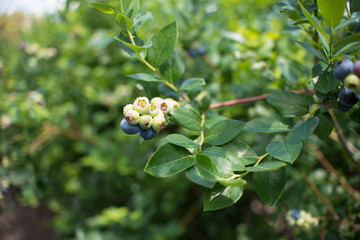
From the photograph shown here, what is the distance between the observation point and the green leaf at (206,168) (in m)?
0.57

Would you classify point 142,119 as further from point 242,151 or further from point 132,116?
point 242,151

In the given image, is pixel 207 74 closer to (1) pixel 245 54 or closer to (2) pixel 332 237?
(1) pixel 245 54

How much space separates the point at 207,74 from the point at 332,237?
3.67ft

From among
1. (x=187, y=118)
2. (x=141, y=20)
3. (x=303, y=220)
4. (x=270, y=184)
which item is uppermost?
(x=141, y=20)

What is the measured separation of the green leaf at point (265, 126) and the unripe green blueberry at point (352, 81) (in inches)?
9.5

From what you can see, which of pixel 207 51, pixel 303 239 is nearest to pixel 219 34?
pixel 207 51

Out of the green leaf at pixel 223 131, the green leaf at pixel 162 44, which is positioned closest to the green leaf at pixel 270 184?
the green leaf at pixel 223 131

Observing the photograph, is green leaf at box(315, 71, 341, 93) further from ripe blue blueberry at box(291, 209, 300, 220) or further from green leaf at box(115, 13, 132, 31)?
ripe blue blueberry at box(291, 209, 300, 220)

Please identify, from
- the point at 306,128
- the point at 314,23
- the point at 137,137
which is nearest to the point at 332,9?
the point at 314,23

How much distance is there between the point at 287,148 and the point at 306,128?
12 cm

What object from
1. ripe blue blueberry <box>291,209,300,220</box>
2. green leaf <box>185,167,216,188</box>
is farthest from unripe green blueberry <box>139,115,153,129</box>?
ripe blue blueberry <box>291,209,300,220</box>

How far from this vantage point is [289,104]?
808 mm

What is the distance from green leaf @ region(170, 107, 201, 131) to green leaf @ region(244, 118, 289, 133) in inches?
5.5

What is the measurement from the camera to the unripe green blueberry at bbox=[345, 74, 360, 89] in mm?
523
